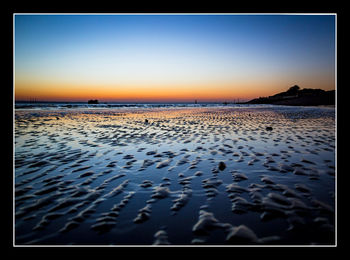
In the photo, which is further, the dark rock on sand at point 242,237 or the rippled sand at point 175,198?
the rippled sand at point 175,198

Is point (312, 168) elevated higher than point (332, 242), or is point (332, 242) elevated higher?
point (312, 168)

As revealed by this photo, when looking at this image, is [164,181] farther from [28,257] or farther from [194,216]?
[28,257]

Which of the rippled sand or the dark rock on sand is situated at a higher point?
the rippled sand

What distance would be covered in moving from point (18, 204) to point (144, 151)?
4.14 m

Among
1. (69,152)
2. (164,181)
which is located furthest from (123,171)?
(69,152)

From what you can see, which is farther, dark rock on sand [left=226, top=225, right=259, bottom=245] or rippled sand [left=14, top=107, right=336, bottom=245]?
rippled sand [left=14, top=107, right=336, bottom=245]

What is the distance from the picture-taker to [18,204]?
11.3ft

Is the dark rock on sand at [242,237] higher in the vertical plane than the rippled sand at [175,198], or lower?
lower

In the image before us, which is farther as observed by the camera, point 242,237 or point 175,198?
point 175,198

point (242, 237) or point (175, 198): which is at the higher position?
point (175, 198)
